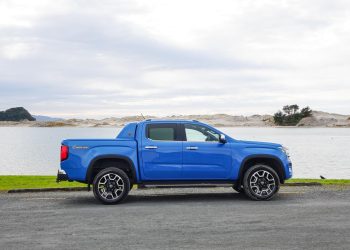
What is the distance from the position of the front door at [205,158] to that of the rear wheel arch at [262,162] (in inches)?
14.5

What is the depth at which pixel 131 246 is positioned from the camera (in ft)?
25.7

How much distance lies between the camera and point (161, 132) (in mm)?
12836

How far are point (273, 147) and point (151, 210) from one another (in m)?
3.61

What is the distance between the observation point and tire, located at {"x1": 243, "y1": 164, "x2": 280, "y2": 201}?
41.8 feet

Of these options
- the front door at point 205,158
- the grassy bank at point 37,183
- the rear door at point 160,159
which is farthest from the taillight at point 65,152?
the grassy bank at point 37,183

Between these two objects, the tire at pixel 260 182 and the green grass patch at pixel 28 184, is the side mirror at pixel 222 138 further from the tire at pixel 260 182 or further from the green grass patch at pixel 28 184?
the green grass patch at pixel 28 184

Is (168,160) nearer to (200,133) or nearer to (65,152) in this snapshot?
(200,133)

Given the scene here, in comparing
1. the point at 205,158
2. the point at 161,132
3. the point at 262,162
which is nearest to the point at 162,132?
the point at 161,132

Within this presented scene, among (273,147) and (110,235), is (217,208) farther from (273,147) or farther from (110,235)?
(110,235)

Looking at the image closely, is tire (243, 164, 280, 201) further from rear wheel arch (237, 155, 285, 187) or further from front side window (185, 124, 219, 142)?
front side window (185, 124, 219, 142)

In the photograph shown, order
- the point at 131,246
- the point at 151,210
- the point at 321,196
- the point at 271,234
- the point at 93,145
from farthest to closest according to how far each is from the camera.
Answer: the point at 321,196
the point at 93,145
the point at 151,210
the point at 271,234
the point at 131,246

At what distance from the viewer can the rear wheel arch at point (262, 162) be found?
1281cm

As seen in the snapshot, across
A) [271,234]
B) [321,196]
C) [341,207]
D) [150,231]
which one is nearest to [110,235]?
[150,231]

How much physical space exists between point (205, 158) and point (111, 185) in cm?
231
